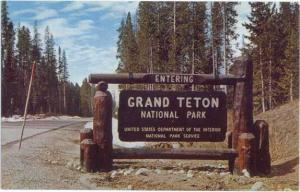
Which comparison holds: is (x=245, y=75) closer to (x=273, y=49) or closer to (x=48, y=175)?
(x=48, y=175)

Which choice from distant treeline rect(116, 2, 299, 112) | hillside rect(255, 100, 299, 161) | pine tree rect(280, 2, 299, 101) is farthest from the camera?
distant treeline rect(116, 2, 299, 112)

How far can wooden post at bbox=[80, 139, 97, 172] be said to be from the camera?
897 centimetres

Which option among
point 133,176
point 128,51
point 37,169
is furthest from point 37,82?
point 133,176

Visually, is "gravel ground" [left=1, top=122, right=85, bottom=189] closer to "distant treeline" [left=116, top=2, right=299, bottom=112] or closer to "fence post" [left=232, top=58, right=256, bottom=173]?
"fence post" [left=232, top=58, right=256, bottom=173]

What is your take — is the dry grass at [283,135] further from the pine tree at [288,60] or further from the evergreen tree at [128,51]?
the evergreen tree at [128,51]

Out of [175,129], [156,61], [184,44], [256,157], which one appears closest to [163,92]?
[175,129]

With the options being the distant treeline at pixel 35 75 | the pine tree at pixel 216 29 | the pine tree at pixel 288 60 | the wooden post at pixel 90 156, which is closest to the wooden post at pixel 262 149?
the wooden post at pixel 90 156

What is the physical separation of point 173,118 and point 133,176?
126 cm

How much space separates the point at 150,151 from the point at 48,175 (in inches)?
72.1

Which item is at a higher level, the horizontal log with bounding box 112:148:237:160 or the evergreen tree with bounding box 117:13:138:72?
the evergreen tree with bounding box 117:13:138:72

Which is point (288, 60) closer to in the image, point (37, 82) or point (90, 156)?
point (90, 156)

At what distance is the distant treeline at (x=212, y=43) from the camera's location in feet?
69.9

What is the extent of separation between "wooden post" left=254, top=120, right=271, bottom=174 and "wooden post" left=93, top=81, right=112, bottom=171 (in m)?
2.69

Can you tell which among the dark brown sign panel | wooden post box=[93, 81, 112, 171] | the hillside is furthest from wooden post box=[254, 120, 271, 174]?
wooden post box=[93, 81, 112, 171]
